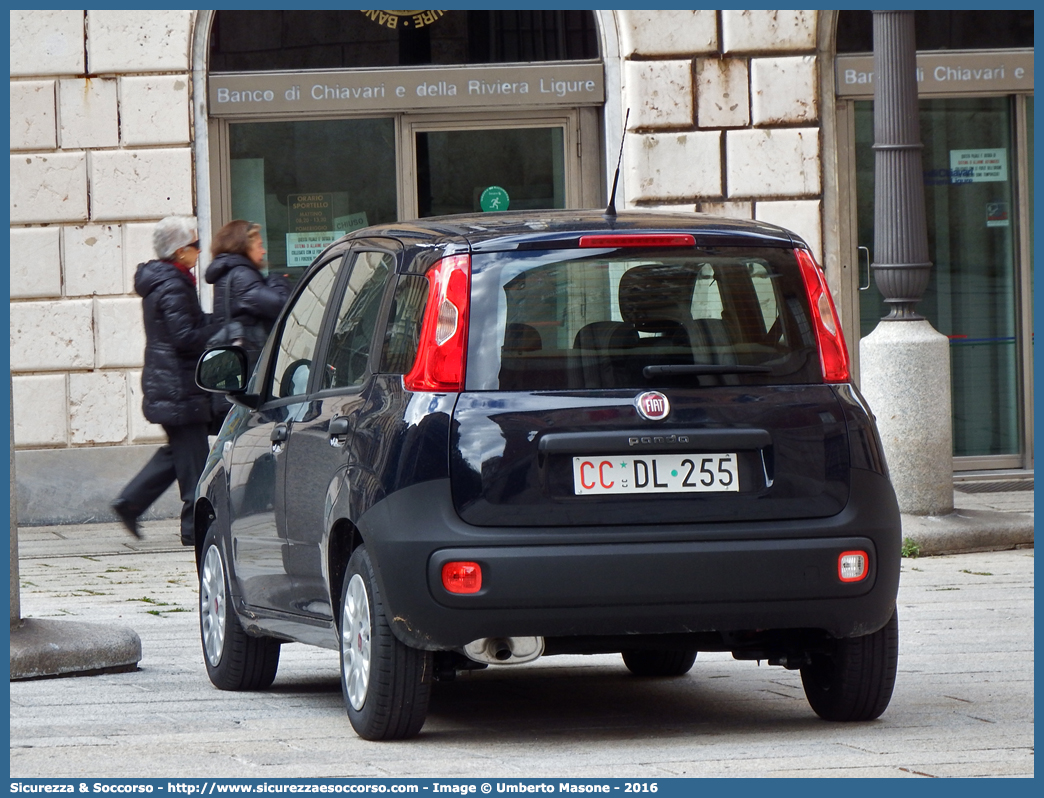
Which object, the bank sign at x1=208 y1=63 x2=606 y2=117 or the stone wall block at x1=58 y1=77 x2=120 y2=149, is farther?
the bank sign at x1=208 y1=63 x2=606 y2=117

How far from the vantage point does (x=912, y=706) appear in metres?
6.09

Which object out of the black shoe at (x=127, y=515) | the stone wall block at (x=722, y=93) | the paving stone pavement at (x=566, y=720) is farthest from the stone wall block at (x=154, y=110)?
the paving stone pavement at (x=566, y=720)

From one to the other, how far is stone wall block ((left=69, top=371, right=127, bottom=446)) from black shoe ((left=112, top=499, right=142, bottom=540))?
193 cm

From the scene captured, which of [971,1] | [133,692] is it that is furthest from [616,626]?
[971,1]

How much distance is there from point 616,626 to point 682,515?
36 centimetres

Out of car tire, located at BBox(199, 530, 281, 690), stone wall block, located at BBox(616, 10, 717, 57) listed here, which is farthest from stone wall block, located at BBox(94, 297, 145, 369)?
car tire, located at BBox(199, 530, 281, 690)

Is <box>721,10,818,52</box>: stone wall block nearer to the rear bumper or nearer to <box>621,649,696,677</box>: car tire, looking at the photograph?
<box>621,649,696,677</box>: car tire

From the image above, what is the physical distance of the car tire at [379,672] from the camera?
17.5 feet

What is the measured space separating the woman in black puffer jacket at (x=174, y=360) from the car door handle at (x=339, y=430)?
17.5 feet

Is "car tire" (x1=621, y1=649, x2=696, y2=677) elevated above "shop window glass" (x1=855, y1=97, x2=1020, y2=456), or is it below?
below

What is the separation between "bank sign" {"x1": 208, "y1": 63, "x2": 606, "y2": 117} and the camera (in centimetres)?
1341

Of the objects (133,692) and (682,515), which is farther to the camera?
(133,692)

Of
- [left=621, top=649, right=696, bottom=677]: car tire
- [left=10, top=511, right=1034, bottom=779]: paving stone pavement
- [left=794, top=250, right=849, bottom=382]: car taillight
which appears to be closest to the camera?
[left=10, top=511, right=1034, bottom=779]: paving stone pavement

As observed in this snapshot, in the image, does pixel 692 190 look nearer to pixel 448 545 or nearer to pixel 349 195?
pixel 349 195
